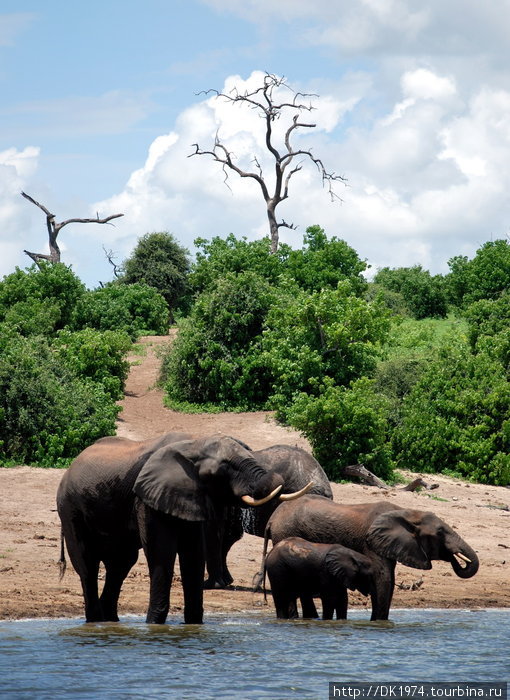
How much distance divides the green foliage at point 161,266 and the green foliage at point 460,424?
76.8 ft

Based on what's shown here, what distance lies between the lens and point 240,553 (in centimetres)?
1536

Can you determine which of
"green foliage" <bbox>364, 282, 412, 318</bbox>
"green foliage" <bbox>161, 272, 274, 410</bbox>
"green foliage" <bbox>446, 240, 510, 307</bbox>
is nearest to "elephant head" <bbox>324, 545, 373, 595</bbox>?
"green foliage" <bbox>161, 272, 274, 410</bbox>

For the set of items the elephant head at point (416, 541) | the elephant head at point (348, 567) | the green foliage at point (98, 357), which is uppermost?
the green foliage at point (98, 357)

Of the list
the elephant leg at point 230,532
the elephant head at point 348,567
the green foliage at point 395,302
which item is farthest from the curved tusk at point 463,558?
the green foliage at point 395,302

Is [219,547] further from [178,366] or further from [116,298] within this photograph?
[116,298]

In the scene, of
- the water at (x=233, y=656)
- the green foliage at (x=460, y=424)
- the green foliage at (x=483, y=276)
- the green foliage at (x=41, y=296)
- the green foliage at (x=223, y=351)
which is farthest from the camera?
the green foliage at (x=483, y=276)

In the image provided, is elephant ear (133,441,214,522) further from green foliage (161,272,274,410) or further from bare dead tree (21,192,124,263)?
bare dead tree (21,192,124,263)

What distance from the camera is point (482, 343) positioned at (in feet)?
81.6

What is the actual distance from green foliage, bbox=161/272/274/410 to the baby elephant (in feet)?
50.3

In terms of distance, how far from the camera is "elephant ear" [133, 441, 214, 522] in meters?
9.73

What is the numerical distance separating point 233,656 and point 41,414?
38.0 feet

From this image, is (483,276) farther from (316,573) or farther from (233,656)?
(233,656)

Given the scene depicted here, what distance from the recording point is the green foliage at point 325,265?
3591cm

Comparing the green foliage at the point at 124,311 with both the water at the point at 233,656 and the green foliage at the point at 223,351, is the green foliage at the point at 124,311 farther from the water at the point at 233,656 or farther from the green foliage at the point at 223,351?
the water at the point at 233,656
